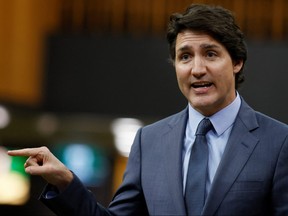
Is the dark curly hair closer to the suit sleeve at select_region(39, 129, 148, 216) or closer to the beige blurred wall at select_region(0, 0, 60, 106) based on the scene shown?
the suit sleeve at select_region(39, 129, 148, 216)

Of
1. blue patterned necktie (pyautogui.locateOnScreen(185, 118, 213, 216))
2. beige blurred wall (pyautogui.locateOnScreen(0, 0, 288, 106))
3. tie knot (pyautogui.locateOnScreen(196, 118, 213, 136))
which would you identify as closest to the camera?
blue patterned necktie (pyautogui.locateOnScreen(185, 118, 213, 216))

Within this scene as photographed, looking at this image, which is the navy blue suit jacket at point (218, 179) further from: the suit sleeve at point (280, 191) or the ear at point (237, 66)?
the ear at point (237, 66)

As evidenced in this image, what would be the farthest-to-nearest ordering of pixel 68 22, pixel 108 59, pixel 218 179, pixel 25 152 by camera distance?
1. pixel 68 22
2. pixel 108 59
3. pixel 218 179
4. pixel 25 152

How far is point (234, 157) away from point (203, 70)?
11.6 inches

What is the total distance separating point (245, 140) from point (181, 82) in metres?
0.28

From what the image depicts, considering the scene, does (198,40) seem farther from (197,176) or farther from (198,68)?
(197,176)

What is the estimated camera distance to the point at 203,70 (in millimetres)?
2586

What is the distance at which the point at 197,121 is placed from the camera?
8.87 ft

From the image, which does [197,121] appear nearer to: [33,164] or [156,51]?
[33,164]

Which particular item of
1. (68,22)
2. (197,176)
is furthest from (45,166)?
(68,22)

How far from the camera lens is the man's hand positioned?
2430mm

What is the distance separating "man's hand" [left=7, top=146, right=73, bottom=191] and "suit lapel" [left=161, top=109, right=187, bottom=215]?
33cm

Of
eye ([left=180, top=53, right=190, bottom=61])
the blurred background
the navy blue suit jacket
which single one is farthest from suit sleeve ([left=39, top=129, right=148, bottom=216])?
the blurred background

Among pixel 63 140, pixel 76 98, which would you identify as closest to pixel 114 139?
pixel 63 140
